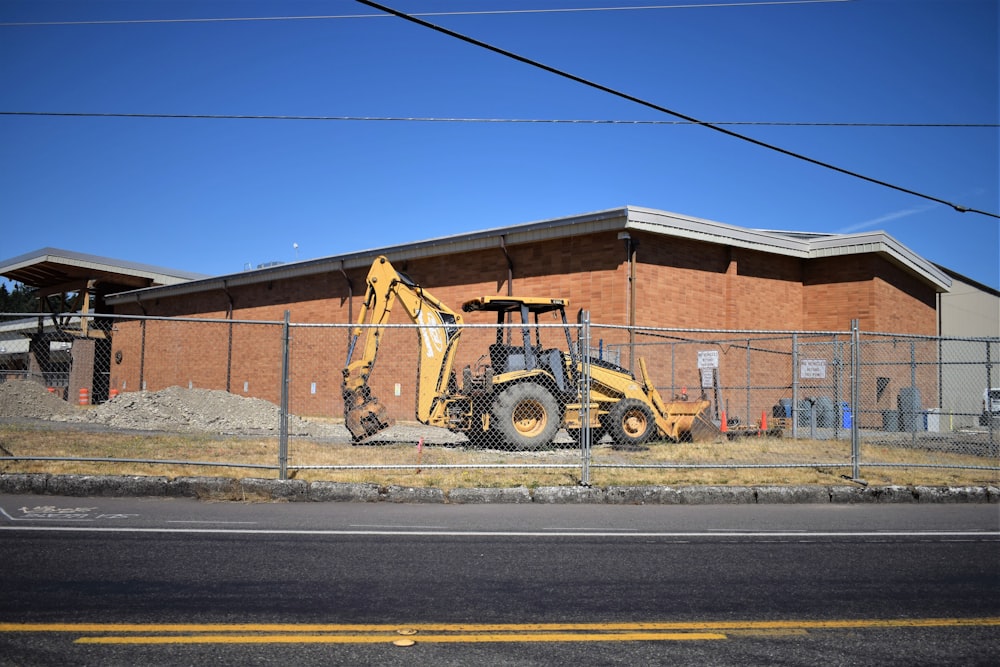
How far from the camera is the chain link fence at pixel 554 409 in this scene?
11.6 metres

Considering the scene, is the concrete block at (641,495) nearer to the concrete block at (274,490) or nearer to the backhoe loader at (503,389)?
the concrete block at (274,490)

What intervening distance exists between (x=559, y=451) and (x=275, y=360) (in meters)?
18.8

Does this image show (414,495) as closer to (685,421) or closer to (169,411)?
Answer: (685,421)

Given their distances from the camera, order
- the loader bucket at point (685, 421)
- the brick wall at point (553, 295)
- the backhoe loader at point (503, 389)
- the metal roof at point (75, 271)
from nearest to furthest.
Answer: the backhoe loader at point (503, 389)
the loader bucket at point (685, 421)
the brick wall at point (553, 295)
the metal roof at point (75, 271)

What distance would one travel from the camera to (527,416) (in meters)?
15.0

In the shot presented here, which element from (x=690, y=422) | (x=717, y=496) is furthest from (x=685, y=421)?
(x=717, y=496)

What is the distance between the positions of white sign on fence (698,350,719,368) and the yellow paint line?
549 inches

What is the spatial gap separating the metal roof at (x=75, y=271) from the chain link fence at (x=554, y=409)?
37.5 ft

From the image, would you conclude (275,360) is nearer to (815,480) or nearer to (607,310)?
(607,310)

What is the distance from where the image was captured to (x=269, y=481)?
→ 1007cm

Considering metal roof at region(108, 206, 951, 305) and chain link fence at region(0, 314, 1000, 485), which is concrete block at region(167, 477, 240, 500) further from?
metal roof at region(108, 206, 951, 305)

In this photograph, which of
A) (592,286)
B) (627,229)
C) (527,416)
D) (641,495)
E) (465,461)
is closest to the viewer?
(641,495)

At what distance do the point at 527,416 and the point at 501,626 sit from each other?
10.3m

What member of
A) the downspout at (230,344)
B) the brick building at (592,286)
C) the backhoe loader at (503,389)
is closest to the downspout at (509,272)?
the brick building at (592,286)
